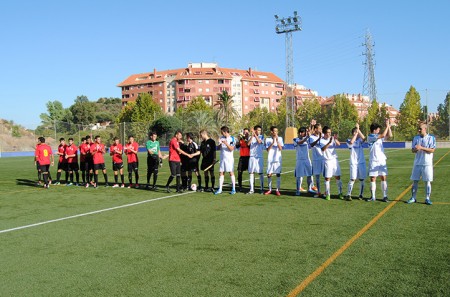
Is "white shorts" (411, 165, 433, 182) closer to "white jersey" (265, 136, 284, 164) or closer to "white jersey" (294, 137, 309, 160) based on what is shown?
"white jersey" (294, 137, 309, 160)

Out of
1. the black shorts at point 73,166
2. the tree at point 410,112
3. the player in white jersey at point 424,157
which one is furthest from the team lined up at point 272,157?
the tree at point 410,112

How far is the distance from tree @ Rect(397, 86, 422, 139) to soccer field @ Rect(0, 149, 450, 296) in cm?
6211

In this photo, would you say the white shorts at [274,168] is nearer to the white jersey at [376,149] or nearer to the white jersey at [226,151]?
the white jersey at [226,151]

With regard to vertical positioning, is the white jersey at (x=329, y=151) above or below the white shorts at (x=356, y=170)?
above

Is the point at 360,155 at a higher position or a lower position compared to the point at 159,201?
higher

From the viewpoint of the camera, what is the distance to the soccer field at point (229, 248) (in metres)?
4.91

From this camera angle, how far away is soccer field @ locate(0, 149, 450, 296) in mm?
4906

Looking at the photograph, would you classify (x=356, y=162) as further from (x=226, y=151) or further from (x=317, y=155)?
(x=226, y=151)

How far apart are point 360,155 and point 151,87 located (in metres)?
126

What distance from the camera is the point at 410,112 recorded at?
2672 inches

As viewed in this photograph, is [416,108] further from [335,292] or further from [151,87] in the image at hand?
[151,87]

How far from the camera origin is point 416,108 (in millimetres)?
68375

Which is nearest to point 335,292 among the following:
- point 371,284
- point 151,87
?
point 371,284

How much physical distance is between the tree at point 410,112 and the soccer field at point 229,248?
62.1 m
